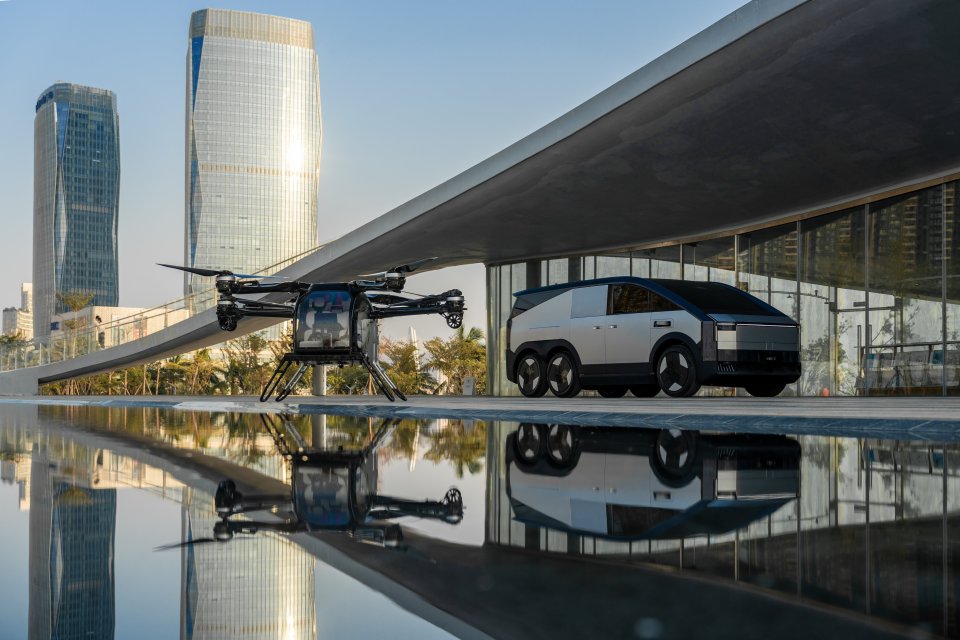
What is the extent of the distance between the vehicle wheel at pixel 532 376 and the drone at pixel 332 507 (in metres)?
11.2

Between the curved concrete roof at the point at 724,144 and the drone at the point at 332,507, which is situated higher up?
the curved concrete roof at the point at 724,144

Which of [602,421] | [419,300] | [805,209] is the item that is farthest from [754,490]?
[805,209]

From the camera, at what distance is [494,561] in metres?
2.54

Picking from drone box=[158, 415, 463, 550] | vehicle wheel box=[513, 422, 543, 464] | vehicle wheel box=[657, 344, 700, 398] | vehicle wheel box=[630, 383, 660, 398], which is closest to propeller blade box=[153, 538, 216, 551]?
drone box=[158, 415, 463, 550]

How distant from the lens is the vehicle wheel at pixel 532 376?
16766 millimetres

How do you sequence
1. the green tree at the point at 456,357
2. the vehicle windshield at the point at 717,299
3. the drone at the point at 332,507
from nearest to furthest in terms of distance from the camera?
the drone at the point at 332,507, the vehicle windshield at the point at 717,299, the green tree at the point at 456,357

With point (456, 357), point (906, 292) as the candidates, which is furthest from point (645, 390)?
point (456, 357)

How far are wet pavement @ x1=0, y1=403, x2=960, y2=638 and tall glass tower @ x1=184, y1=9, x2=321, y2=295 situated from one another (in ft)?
530

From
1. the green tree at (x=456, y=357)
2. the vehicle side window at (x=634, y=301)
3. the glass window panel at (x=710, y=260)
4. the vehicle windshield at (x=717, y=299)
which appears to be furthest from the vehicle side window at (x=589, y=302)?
the green tree at (x=456, y=357)

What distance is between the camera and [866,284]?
20.4 m

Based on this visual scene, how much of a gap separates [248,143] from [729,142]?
16548cm

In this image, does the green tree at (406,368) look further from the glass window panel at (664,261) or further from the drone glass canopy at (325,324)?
the drone glass canopy at (325,324)

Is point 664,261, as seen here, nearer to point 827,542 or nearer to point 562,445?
point 562,445

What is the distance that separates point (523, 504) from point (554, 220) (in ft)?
62.6
